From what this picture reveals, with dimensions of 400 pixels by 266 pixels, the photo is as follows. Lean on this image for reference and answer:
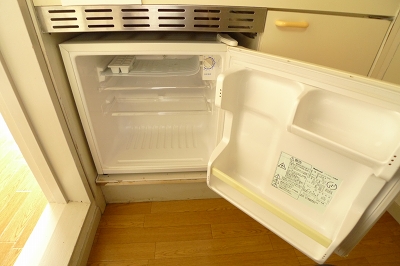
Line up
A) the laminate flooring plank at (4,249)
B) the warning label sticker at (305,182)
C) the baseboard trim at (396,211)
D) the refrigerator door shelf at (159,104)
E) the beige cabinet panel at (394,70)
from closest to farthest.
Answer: the warning label sticker at (305,182)
the beige cabinet panel at (394,70)
the laminate flooring plank at (4,249)
the baseboard trim at (396,211)
the refrigerator door shelf at (159,104)

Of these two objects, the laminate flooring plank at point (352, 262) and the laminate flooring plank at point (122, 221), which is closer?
the laminate flooring plank at point (352, 262)

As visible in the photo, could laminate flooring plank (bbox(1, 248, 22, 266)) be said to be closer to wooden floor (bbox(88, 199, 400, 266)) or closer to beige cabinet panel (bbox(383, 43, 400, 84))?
wooden floor (bbox(88, 199, 400, 266))

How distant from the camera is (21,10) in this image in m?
0.67

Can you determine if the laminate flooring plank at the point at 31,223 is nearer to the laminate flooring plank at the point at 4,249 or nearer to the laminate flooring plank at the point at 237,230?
the laminate flooring plank at the point at 4,249

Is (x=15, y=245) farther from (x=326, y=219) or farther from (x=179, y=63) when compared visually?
(x=326, y=219)

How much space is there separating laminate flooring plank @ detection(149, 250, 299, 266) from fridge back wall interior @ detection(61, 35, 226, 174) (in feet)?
1.52

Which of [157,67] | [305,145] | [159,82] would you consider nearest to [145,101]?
[159,82]

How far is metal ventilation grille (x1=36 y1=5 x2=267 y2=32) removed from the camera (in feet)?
2.43

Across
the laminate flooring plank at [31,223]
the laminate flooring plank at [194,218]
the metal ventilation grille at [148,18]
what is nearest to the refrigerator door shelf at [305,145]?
the metal ventilation grille at [148,18]

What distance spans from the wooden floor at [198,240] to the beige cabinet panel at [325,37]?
0.95 metres

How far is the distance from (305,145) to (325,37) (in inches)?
20.0

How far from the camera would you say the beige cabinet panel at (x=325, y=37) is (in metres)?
0.82

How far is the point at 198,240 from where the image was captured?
3.73 feet

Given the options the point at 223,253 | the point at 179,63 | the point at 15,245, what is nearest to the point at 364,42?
the point at 179,63
